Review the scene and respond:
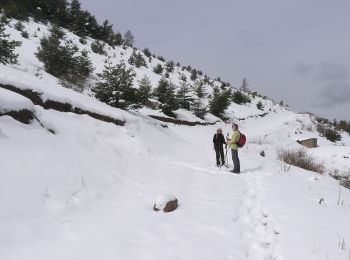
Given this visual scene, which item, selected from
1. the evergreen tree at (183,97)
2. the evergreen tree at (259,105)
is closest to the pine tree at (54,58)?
the evergreen tree at (183,97)

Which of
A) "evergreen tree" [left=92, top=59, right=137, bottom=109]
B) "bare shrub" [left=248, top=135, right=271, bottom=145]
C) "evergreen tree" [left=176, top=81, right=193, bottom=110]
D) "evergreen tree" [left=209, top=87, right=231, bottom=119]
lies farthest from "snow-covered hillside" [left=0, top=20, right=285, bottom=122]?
"bare shrub" [left=248, top=135, right=271, bottom=145]

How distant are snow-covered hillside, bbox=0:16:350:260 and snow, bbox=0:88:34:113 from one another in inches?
1.1

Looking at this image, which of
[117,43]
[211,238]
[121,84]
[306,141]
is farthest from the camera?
[117,43]

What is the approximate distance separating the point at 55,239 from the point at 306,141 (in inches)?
889

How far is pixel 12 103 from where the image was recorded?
668 cm

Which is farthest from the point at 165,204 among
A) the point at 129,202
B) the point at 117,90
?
the point at 117,90

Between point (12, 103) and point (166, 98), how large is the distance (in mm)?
14614

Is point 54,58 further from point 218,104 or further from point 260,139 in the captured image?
point 260,139

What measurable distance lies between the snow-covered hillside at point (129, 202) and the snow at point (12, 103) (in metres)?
0.03

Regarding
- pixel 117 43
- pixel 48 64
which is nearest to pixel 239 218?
pixel 48 64

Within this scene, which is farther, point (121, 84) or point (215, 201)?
point (121, 84)

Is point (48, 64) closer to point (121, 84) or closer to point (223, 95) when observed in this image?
point (121, 84)

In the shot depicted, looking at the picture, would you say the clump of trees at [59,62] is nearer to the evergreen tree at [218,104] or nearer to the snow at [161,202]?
the evergreen tree at [218,104]

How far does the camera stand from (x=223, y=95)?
83.0 feet
